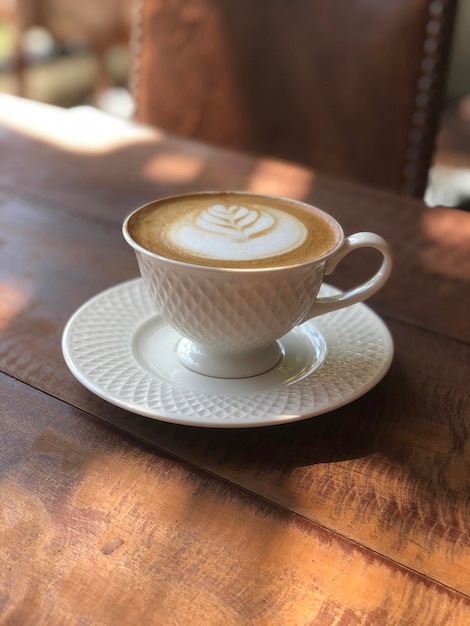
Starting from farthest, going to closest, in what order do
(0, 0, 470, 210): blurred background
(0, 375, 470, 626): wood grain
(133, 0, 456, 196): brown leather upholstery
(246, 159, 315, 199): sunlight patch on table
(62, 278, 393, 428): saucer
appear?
1. (0, 0, 470, 210): blurred background
2. (133, 0, 456, 196): brown leather upholstery
3. (246, 159, 315, 199): sunlight patch on table
4. (62, 278, 393, 428): saucer
5. (0, 375, 470, 626): wood grain

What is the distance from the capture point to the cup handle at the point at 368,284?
0.50 m

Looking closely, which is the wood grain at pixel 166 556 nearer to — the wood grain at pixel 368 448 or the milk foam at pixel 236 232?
the wood grain at pixel 368 448

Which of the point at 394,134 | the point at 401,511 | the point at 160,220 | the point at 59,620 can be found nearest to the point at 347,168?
the point at 394,134

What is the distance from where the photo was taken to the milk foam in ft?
1.58

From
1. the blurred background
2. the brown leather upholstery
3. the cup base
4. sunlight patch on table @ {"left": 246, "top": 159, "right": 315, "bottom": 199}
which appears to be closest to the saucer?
the cup base

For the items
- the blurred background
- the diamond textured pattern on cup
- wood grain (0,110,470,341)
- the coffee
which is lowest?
the blurred background

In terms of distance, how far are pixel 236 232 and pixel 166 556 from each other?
0.24 m

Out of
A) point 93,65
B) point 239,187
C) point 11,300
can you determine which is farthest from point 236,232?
point 93,65

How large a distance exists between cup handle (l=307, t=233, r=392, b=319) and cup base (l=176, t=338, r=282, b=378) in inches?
1.8

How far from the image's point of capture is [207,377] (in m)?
0.49

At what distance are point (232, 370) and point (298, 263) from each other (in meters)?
0.09

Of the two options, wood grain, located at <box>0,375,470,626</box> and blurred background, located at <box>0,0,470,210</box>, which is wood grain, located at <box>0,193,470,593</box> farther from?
blurred background, located at <box>0,0,470,210</box>

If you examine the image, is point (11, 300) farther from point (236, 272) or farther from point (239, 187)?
point (239, 187)

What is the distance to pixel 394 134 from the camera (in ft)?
3.66
